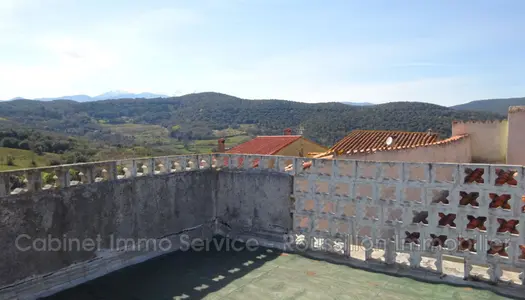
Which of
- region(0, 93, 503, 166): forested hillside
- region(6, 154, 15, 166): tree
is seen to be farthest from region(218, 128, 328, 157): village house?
region(6, 154, 15, 166): tree

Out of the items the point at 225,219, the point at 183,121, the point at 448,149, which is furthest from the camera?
the point at 183,121

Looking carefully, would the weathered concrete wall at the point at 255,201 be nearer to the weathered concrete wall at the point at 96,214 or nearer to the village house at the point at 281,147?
the weathered concrete wall at the point at 96,214

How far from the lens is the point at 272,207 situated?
33.8 feet

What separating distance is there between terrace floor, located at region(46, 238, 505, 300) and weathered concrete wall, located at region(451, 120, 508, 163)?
9230 millimetres

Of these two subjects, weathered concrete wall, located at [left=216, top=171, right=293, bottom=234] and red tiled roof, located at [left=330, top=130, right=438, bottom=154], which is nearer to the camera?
weathered concrete wall, located at [left=216, top=171, right=293, bottom=234]

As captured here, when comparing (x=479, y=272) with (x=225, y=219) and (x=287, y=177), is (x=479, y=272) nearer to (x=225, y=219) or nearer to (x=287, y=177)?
(x=287, y=177)

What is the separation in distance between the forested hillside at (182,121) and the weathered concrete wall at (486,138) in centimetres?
1741

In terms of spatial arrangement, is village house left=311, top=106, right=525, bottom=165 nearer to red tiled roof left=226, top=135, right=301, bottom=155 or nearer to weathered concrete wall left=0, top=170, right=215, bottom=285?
red tiled roof left=226, top=135, right=301, bottom=155

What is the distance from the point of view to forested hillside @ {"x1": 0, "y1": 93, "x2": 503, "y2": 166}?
4304cm

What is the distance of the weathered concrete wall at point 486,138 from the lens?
1453 centimetres

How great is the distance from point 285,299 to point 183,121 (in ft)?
294

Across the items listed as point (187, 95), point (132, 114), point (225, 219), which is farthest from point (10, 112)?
point (225, 219)

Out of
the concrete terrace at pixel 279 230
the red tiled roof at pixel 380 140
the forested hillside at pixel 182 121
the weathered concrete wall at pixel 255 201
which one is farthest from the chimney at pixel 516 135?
the forested hillside at pixel 182 121

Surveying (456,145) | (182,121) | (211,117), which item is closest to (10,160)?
(456,145)
